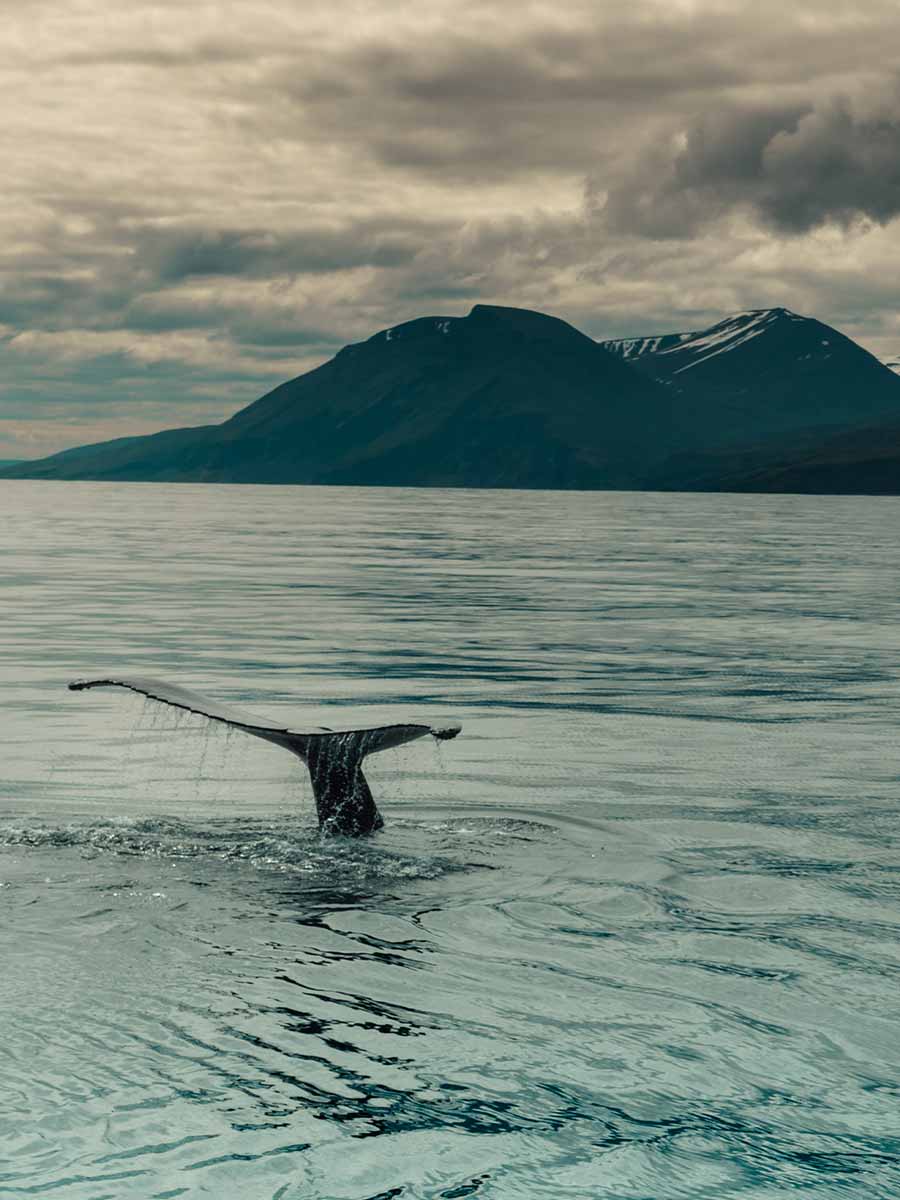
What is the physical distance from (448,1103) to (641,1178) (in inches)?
42.2

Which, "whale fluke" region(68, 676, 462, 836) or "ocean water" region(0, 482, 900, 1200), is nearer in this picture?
"ocean water" region(0, 482, 900, 1200)

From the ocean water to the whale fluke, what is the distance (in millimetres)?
285

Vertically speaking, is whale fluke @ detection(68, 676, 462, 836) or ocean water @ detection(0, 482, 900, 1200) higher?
whale fluke @ detection(68, 676, 462, 836)

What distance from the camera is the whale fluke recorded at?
9820 mm

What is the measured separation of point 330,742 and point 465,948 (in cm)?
212

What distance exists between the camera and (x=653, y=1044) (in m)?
7.71

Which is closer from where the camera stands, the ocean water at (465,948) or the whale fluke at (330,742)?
the ocean water at (465,948)

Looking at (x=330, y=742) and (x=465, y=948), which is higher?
(x=330, y=742)

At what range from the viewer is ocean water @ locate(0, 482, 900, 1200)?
21.2 feet

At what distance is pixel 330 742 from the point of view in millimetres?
10656

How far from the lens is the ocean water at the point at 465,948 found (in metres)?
6.47

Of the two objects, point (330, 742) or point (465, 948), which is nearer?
point (465, 948)

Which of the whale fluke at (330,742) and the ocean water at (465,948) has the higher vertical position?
the whale fluke at (330,742)

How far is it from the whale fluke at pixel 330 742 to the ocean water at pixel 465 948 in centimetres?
29
